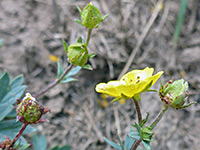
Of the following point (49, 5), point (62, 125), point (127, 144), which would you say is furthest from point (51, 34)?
point (127, 144)

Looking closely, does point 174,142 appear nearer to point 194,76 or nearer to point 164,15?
point 194,76

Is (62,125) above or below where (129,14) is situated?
below

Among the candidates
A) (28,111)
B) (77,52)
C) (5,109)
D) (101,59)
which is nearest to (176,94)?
(77,52)

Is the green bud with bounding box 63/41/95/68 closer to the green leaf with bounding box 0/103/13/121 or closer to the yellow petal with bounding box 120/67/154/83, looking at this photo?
the yellow petal with bounding box 120/67/154/83

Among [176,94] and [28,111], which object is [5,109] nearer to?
[28,111]

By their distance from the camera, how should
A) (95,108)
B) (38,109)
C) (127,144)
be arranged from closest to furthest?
(38,109) → (127,144) → (95,108)

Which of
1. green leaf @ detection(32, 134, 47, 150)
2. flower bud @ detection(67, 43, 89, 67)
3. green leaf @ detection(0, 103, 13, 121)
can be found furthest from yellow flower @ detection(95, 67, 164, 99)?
green leaf @ detection(32, 134, 47, 150)

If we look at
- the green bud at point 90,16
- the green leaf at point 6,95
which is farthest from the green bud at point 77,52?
the green leaf at point 6,95
